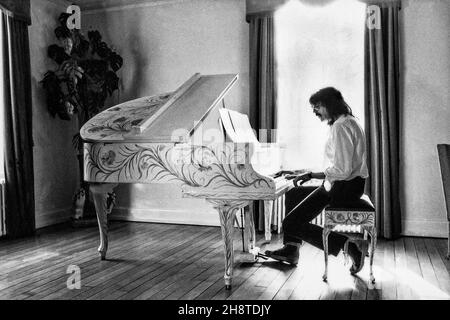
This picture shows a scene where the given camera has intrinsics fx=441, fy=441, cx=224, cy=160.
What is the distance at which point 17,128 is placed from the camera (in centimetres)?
446

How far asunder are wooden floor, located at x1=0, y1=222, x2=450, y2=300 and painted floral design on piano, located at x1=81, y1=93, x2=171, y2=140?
40.1 inches

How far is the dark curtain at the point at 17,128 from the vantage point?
4.43 metres

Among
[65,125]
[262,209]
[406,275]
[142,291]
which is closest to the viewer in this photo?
[142,291]

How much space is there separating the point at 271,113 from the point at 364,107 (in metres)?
0.96

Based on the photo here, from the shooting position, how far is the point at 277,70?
4.84 metres

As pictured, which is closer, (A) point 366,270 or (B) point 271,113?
(A) point 366,270

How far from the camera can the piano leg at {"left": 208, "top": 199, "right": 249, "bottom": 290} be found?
2.73 meters

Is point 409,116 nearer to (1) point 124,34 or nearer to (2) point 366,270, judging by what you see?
(2) point 366,270

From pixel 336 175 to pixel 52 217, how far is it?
11.9 feet

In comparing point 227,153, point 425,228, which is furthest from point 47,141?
point 425,228

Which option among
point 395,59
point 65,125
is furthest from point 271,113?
point 65,125

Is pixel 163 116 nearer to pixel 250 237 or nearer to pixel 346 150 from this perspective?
pixel 346 150

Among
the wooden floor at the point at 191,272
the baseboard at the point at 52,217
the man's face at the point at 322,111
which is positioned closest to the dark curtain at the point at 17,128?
the wooden floor at the point at 191,272

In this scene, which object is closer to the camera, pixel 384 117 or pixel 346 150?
pixel 346 150
